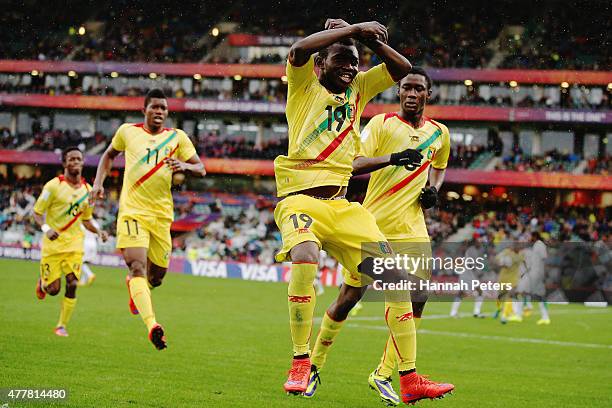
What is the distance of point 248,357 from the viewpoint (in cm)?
1235

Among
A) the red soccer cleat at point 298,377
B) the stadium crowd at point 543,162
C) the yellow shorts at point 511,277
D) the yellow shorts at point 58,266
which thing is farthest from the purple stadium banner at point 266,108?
the red soccer cleat at point 298,377

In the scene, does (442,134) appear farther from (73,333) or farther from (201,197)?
(201,197)

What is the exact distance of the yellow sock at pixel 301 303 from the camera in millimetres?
7207

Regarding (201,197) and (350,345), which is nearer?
(350,345)

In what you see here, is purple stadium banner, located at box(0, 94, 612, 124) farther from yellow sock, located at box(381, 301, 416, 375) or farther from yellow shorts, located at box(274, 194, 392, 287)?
yellow shorts, located at box(274, 194, 392, 287)

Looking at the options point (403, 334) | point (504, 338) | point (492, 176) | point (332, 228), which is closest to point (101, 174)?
point (332, 228)

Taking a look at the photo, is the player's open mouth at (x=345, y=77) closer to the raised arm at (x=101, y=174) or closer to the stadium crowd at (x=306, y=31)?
the raised arm at (x=101, y=174)

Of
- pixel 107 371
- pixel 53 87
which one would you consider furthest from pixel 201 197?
pixel 107 371

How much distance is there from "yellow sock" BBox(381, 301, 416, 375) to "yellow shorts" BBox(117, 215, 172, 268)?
420 centimetres

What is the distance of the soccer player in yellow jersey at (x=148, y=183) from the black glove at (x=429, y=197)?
3.13m

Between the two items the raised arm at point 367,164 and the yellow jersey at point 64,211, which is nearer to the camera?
the raised arm at point 367,164

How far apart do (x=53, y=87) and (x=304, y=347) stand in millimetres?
55058

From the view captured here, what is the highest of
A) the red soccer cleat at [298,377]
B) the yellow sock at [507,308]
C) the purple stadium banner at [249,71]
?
the red soccer cleat at [298,377]

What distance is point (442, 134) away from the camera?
970 centimetres
